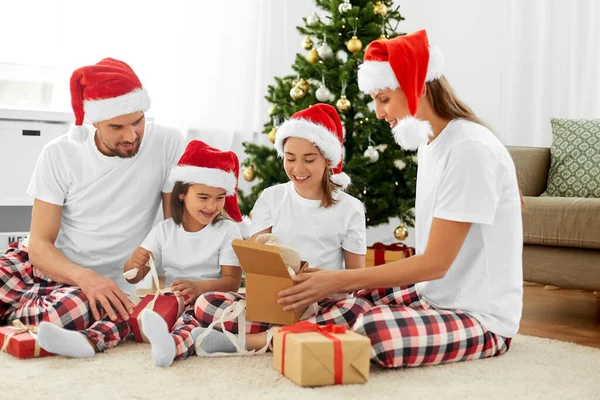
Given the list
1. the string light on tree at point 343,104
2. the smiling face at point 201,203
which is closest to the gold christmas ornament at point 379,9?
the string light on tree at point 343,104

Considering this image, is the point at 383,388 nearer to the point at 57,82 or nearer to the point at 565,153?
the point at 565,153

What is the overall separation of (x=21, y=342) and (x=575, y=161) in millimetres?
2500

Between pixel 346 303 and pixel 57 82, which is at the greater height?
pixel 57 82

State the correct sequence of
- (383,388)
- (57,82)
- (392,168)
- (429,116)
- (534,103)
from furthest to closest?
(534,103), (57,82), (392,168), (429,116), (383,388)

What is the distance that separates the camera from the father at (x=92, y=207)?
2062 millimetres

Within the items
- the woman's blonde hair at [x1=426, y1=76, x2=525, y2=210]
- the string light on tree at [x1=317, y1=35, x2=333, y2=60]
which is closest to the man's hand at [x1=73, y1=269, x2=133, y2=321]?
the woman's blonde hair at [x1=426, y1=76, x2=525, y2=210]

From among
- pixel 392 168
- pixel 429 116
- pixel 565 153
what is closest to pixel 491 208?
pixel 429 116

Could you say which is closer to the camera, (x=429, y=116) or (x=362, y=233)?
(x=429, y=116)

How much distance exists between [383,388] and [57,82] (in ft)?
8.96

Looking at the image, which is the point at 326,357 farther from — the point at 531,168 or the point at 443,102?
the point at 531,168

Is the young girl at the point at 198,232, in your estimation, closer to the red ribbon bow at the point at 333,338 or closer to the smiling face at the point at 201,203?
the smiling face at the point at 201,203

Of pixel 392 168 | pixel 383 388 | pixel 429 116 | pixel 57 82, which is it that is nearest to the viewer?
pixel 383 388

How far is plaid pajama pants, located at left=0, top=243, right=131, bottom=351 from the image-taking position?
6.57 feet

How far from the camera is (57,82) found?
3.76m
